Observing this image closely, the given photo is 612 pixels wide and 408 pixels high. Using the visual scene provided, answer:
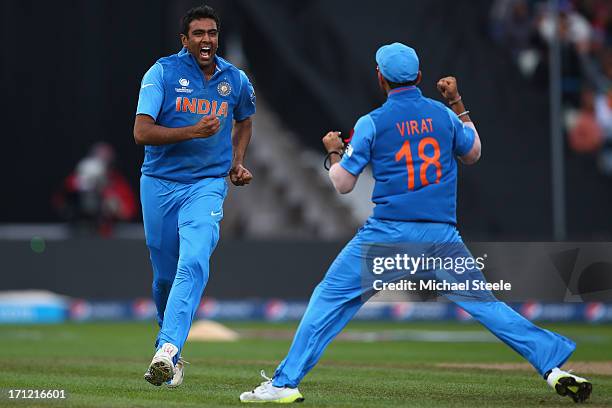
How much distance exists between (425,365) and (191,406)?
452 centimetres

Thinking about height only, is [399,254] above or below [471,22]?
below

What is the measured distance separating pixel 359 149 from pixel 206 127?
4.30 ft

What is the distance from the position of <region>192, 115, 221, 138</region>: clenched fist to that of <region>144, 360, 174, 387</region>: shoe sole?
1.62 meters

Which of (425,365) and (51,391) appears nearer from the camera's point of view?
(51,391)

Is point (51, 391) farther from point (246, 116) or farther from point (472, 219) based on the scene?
point (472, 219)

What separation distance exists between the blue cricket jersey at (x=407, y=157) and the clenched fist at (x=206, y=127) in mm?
1185

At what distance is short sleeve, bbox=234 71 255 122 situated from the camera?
995 centimetres

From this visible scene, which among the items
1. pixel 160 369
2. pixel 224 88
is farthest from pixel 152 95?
pixel 160 369

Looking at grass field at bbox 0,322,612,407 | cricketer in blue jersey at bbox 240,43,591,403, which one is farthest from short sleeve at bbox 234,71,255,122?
grass field at bbox 0,322,612,407

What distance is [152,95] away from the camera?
935 cm

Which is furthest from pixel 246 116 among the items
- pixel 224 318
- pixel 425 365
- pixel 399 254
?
pixel 224 318

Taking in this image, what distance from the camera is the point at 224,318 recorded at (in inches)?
838

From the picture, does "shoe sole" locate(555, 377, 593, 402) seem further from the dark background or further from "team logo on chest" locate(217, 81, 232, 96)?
the dark background

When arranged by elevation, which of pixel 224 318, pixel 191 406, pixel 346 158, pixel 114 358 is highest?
pixel 346 158
